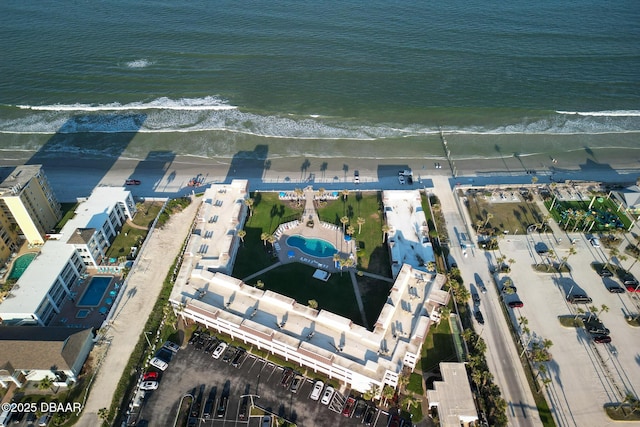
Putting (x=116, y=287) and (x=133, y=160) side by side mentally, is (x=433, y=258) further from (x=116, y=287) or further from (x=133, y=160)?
(x=133, y=160)

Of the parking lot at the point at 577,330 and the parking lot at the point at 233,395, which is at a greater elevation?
the parking lot at the point at 577,330

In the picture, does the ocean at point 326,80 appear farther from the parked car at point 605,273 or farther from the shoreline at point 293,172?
the parked car at point 605,273

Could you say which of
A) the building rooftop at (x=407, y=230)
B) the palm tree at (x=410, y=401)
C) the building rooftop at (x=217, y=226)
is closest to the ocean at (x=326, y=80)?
the building rooftop at (x=407, y=230)

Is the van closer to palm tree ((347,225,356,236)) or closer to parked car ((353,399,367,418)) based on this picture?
parked car ((353,399,367,418))

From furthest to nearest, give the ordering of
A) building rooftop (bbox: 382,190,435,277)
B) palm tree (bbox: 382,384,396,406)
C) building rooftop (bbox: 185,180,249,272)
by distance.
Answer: building rooftop (bbox: 382,190,435,277)
building rooftop (bbox: 185,180,249,272)
palm tree (bbox: 382,384,396,406)

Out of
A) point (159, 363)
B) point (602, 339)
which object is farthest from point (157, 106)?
point (602, 339)

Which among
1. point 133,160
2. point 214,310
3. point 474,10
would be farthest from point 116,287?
point 474,10

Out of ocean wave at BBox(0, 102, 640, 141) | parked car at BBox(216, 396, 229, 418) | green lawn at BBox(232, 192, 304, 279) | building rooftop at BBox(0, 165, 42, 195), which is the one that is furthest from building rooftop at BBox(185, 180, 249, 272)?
ocean wave at BBox(0, 102, 640, 141)
